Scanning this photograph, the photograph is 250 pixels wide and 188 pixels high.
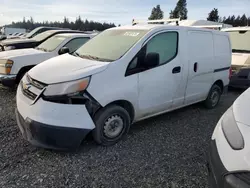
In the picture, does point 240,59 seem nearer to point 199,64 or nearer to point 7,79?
point 199,64

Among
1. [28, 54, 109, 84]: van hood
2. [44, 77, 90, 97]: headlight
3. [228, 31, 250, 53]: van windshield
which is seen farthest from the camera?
[228, 31, 250, 53]: van windshield

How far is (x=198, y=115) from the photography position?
470 centimetres

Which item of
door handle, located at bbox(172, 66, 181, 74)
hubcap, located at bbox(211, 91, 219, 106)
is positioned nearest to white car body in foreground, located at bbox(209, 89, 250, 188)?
door handle, located at bbox(172, 66, 181, 74)

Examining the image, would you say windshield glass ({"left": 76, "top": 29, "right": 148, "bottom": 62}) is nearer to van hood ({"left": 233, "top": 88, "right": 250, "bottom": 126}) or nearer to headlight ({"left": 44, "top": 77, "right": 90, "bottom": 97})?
headlight ({"left": 44, "top": 77, "right": 90, "bottom": 97})

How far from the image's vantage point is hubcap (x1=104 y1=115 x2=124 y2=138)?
3207 mm

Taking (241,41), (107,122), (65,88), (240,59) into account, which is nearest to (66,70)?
(65,88)

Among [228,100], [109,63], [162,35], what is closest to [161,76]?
[162,35]

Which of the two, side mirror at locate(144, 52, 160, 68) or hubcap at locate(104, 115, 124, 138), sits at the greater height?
side mirror at locate(144, 52, 160, 68)

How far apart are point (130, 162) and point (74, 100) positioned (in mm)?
1058

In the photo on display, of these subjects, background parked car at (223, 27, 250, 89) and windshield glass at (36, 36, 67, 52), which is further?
windshield glass at (36, 36, 67, 52)

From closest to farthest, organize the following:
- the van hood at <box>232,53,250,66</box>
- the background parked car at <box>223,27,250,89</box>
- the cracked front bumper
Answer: the cracked front bumper
the background parked car at <box>223,27,250,89</box>
the van hood at <box>232,53,250,66</box>

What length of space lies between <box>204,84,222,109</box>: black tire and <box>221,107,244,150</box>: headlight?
9.73 ft

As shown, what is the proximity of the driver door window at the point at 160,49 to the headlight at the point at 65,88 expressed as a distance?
31.0 inches

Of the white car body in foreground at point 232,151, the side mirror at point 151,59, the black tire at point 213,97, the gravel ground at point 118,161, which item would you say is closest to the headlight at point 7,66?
the gravel ground at point 118,161
